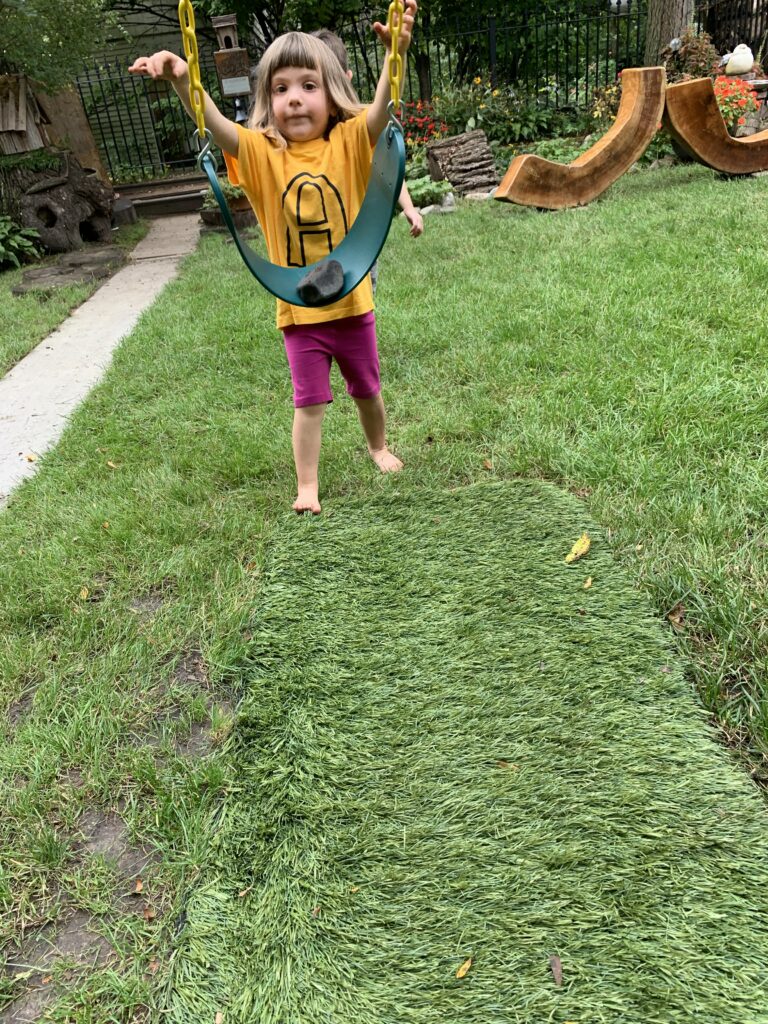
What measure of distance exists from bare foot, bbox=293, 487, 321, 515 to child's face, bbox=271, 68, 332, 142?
3.91 feet

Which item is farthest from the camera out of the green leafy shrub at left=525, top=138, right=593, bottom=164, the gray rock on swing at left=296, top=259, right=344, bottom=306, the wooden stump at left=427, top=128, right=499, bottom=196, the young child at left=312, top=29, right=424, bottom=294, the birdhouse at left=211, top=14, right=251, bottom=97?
the green leafy shrub at left=525, top=138, right=593, bottom=164

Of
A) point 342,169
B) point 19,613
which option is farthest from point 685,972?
point 342,169

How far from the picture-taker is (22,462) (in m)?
3.39

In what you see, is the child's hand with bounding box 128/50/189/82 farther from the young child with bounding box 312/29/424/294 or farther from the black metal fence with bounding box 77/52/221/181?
the black metal fence with bounding box 77/52/221/181

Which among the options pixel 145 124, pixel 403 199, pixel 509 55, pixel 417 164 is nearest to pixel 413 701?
pixel 403 199

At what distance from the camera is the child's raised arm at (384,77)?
2.00 m

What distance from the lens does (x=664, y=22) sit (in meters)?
→ 8.70

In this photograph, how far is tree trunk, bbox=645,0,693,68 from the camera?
339 inches

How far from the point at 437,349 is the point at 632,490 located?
1.78 meters

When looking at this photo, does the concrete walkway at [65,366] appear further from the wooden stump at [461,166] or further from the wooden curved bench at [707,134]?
the wooden curved bench at [707,134]

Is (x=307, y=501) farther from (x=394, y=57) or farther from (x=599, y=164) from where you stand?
(x=599, y=164)

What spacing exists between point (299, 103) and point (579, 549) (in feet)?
5.46

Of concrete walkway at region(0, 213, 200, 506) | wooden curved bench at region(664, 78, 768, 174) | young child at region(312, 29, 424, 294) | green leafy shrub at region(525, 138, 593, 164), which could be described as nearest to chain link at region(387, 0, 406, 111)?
young child at region(312, 29, 424, 294)

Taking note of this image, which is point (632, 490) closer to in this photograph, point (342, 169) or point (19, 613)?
point (342, 169)
